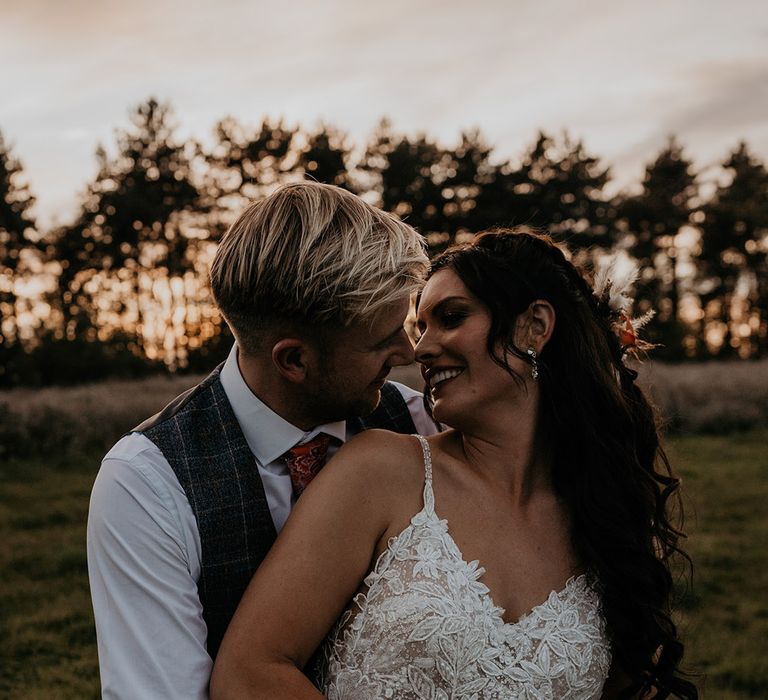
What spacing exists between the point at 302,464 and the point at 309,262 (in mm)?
612

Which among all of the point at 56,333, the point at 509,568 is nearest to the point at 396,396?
the point at 509,568

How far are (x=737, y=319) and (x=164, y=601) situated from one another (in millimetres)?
38629

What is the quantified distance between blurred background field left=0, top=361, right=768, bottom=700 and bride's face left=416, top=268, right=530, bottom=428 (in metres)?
0.77

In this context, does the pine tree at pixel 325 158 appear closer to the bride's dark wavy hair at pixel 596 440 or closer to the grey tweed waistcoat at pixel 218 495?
the bride's dark wavy hair at pixel 596 440

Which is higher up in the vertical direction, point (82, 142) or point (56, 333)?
point (82, 142)

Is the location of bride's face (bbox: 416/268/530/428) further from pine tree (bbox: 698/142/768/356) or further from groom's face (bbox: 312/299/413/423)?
pine tree (bbox: 698/142/768/356)

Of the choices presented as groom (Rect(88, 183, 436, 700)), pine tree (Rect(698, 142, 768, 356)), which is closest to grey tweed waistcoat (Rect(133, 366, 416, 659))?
groom (Rect(88, 183, 436, 700))

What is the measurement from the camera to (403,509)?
2.34m

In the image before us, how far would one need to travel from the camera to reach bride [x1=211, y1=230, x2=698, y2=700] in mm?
2154

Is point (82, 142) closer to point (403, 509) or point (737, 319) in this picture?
point (737, 319)

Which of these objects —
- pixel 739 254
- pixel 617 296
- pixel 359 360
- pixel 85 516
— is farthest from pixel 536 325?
pixel 739 254

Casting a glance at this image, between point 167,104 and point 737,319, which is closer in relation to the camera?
point 167,104

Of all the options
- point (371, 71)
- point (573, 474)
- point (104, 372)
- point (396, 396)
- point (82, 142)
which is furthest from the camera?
point (82, 142)

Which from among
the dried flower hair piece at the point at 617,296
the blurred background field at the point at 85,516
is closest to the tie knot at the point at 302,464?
the dried flower hair piece at the point at 617,296
